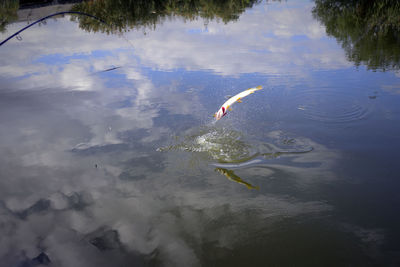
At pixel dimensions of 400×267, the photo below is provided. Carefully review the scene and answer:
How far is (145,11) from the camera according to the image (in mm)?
13398

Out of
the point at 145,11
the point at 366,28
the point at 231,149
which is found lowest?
the point at 231,149

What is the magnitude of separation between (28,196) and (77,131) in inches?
53.3

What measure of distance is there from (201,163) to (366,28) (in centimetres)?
856

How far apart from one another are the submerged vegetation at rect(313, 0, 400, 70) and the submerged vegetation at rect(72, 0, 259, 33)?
3.66 meters

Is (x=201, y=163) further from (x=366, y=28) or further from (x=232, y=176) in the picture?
(x=366, y=28)

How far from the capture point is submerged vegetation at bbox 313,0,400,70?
280 inches

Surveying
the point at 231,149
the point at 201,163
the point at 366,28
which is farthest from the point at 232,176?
the point at 366,28

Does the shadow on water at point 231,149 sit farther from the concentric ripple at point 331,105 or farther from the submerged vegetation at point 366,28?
the submerged vegetation at point 366,28

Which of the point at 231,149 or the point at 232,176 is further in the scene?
the point at 231,149

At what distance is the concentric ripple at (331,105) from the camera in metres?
4.50

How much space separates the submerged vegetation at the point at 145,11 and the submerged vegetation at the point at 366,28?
3.66 m

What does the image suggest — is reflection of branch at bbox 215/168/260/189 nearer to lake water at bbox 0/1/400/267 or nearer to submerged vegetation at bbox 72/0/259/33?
lake water at bbox 0/1/400/267

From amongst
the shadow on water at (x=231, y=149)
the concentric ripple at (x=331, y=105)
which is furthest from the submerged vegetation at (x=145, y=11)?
the shadow on water at (x=231, y=149)

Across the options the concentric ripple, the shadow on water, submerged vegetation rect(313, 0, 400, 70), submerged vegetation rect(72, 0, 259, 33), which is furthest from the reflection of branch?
submerged vegetation rect(72, 0, 259, 33)
